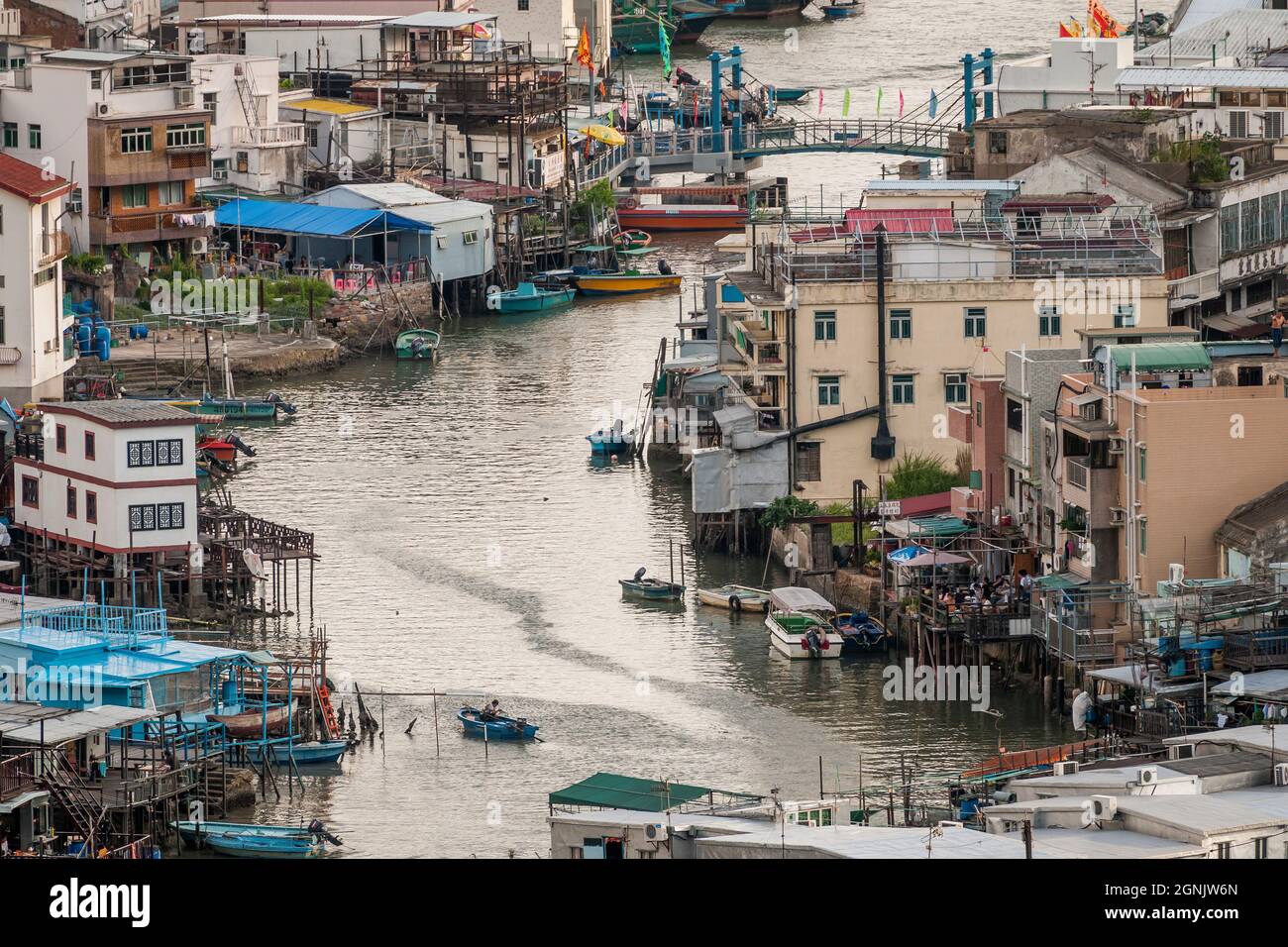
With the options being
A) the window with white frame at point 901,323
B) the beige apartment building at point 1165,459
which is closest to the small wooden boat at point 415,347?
the window with white frame at point 901,323

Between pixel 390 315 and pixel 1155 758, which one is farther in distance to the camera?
pixel 390 315

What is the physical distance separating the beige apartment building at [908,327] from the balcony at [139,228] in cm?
2620

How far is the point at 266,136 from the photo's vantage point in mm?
80312

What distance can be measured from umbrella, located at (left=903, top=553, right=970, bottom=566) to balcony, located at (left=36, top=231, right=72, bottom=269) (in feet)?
69.4

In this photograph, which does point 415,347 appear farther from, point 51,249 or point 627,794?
point 627,794

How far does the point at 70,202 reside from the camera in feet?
226

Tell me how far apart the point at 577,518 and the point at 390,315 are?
21642 mm

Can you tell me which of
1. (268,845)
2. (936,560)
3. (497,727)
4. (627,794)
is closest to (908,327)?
(936,560)

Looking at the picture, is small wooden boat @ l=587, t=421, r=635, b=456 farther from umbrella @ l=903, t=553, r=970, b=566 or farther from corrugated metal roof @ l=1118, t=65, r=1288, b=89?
corrugated metal roof @ l=1118, t=65, r=1288, b=89

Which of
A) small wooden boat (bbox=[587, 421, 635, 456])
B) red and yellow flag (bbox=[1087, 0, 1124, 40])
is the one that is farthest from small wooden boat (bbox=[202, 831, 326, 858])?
red and yellow flag (bbox=[1087, 0, 1124, 40])

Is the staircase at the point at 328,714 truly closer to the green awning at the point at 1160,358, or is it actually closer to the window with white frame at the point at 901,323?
the green awning at the point at 1160,358

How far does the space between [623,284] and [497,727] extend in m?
41.9
